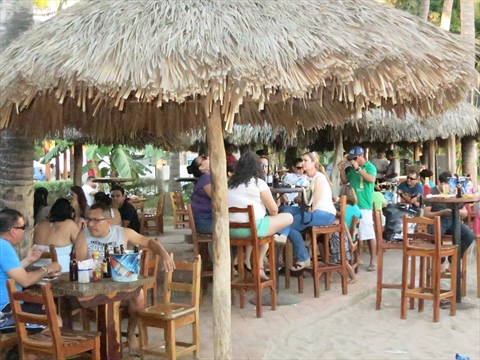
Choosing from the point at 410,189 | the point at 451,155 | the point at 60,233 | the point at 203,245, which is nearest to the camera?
the point at 60,233

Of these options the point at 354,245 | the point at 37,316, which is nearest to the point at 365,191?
the point at 354,245

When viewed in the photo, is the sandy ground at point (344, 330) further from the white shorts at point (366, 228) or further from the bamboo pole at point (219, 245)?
Result: the white shorts at point (366, 228)

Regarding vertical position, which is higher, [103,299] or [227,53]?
[227,53]

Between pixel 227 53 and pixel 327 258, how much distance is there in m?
3.99

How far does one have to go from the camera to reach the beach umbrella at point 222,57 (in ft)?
13.0

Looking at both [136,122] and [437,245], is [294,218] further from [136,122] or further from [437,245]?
[136,122]

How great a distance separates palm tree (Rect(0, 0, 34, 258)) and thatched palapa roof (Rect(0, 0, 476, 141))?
1655 mm

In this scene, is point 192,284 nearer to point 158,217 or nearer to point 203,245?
point 203,245

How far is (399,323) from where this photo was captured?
635 cm

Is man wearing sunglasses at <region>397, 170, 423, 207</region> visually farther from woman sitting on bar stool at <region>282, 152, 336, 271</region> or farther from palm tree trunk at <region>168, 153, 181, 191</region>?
palm tree trunk at <region>168, 153, 181, 191</region>

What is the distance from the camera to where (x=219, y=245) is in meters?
4.80

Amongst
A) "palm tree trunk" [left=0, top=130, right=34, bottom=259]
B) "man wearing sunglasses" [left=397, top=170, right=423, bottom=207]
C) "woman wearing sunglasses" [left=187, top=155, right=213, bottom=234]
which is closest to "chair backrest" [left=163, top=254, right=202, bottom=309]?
"woman wearing sunglasses" [left=187, top=155, right=213, bottom=234]

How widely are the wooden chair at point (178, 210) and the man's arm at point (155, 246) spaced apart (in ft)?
29.3

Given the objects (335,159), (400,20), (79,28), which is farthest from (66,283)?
(335,159)
